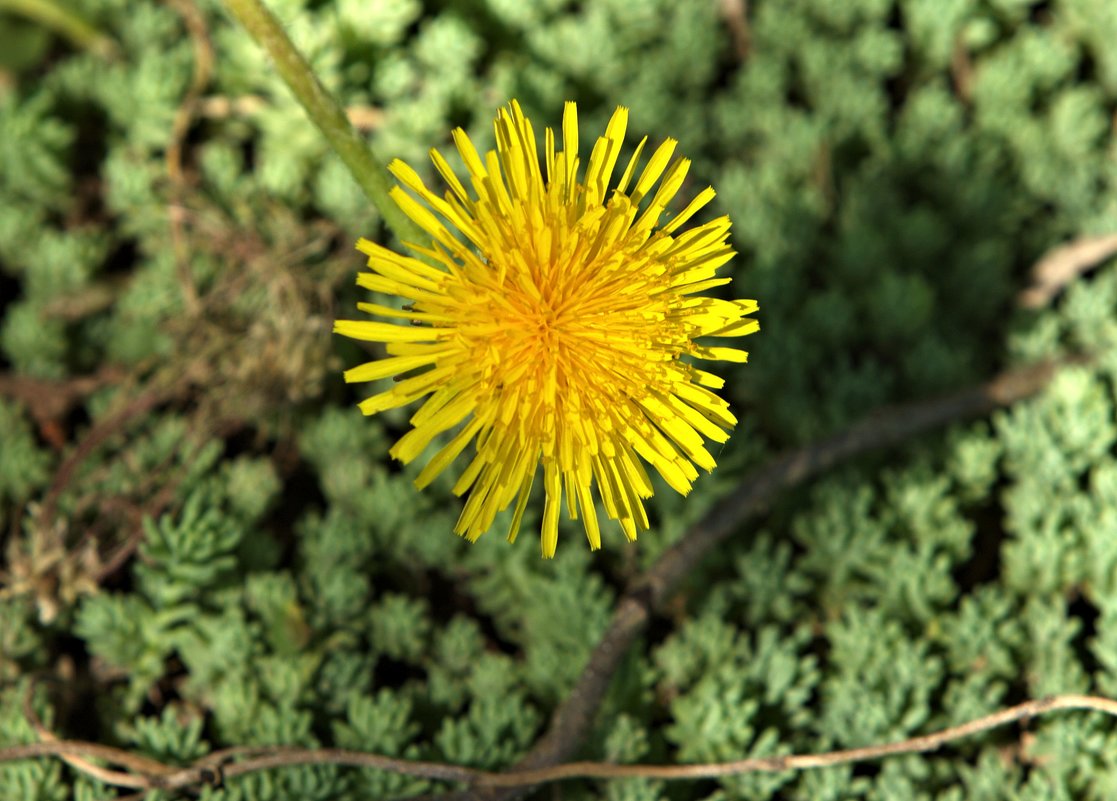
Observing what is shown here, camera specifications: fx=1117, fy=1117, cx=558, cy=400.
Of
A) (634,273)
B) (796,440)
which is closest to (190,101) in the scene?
(634,273)

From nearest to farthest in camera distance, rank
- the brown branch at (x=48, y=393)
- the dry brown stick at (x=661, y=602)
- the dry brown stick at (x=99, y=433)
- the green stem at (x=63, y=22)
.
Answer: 1. the dry brown stick at (x=661, y=602)
2. the dry brown stick at (x=99, y=433)
3. the brown branch at (x=48, y=393)
4. the green stem at (x=63, y=22)

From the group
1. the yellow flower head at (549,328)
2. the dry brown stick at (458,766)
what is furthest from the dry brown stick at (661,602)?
the yellow flower head at (549,328)

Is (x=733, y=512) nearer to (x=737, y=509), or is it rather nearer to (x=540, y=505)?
→ (x=737, y=509)

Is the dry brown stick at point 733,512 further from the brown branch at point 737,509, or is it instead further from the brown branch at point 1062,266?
the brown branch at point 1062,266

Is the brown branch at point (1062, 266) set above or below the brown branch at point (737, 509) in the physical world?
above

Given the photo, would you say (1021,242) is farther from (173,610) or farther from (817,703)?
(173,610)

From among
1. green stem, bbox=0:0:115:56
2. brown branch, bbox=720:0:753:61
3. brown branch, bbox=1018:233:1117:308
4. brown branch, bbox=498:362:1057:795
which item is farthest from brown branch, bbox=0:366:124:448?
brown branch, bbox=1018:233:1117:308

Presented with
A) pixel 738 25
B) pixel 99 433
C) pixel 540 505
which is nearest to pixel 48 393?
pixel 99 433
